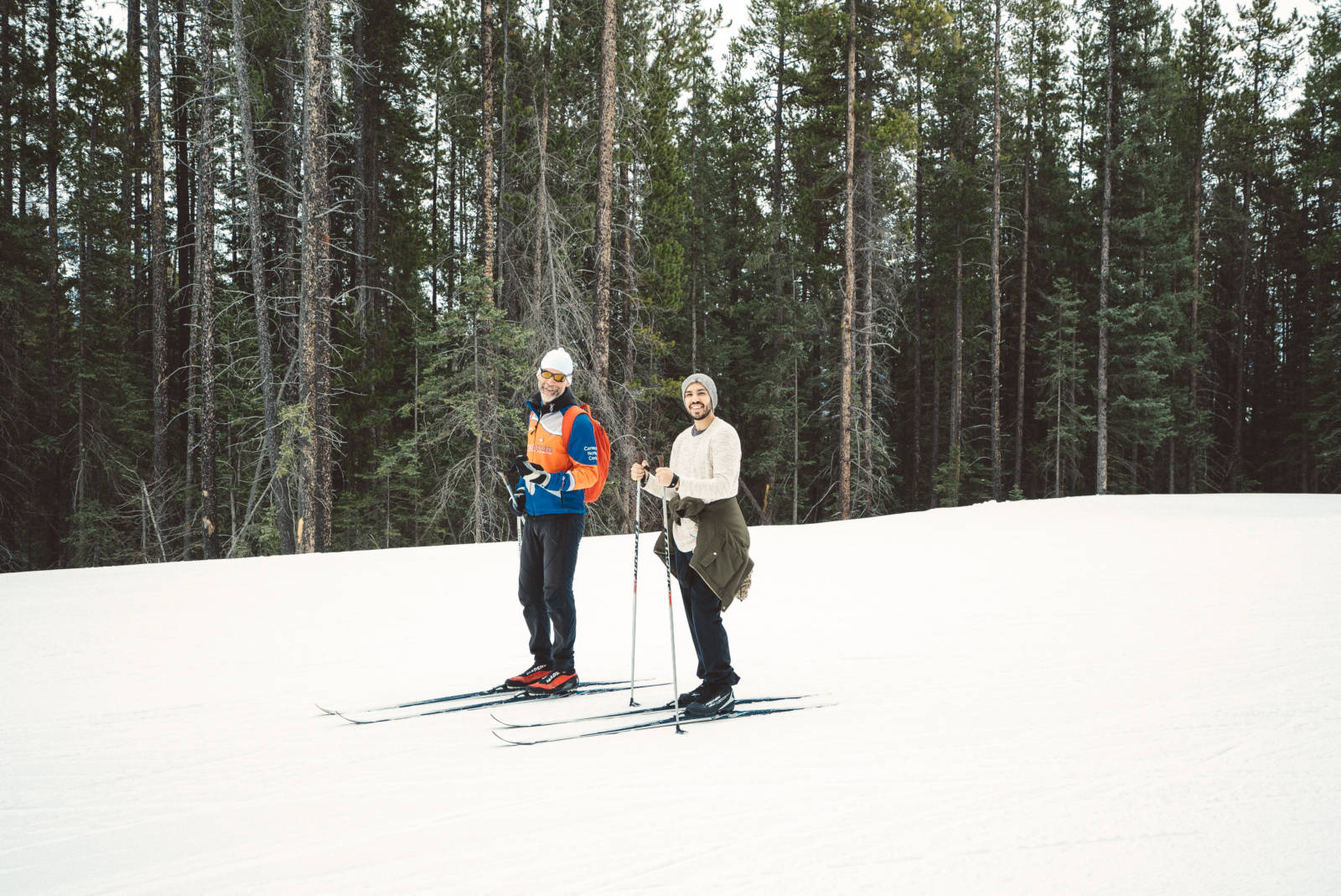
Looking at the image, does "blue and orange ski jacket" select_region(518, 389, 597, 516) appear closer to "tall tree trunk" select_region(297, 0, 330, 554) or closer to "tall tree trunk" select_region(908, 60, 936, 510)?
"tall tree trunk" select_region(297, 0, 330, 554)

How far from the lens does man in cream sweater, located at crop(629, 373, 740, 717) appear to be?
4289 mm

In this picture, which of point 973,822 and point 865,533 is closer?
point 973,822

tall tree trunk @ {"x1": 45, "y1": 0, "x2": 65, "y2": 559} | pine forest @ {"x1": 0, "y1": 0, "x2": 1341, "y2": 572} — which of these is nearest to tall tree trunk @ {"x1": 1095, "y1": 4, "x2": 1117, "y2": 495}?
pine forest @ {"x1": 0, "y1": 0, "x2": 1341, "y2": 572}

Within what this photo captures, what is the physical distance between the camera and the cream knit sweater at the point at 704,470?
4.26 meters

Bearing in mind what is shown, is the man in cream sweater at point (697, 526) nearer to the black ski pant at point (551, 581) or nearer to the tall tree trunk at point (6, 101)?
the black ski pant at point (551, 581)

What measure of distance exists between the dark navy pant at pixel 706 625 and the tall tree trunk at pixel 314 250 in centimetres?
926

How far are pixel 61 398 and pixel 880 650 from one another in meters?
22.6

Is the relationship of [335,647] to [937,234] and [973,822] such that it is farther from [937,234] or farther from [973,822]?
[937,234]

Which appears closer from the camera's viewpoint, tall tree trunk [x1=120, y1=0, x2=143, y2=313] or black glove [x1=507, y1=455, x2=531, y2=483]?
black glove [x1=507, y1=455, x2=531, y2=483]

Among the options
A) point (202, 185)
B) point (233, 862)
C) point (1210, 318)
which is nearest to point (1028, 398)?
point (1210, 318)

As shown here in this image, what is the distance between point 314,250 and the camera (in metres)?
12.0

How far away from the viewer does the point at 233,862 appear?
8.79 ft

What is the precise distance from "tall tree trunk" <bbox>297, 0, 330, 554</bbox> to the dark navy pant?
9261 millimetres

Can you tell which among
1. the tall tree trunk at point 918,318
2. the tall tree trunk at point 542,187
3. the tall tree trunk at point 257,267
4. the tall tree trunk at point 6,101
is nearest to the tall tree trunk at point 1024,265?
the tall tree trunk at point 918,318
